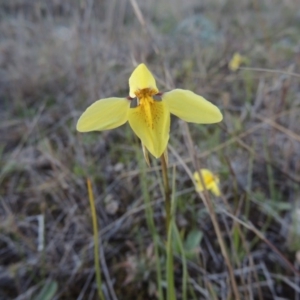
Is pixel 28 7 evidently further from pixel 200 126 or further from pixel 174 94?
pixel 174 94

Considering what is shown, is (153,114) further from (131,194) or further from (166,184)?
(131,194)

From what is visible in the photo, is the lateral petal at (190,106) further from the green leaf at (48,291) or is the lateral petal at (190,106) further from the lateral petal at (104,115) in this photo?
the green leaf at (48,291)

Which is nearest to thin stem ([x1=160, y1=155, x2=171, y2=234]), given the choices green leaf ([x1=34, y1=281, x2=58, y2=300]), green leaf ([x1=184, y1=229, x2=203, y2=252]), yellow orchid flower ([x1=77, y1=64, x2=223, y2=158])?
yellow orchid flower ([x1=77, y1=64, x2=223, y2=158])

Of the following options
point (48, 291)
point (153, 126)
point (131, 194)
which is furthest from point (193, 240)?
point (153, 126)

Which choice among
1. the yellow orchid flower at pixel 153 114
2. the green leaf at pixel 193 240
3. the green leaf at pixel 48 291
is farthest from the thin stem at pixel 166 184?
the green leaf at pixel 48 291

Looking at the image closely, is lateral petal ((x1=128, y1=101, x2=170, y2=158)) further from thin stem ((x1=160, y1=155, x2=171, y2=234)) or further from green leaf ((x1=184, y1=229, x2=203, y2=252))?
green leaf ((x1=184, y1=229, x2=203, y2=252))

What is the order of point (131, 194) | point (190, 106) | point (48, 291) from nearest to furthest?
point (190, 106), point (48, 291), point (131, 194)

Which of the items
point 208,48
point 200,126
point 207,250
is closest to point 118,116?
point 207,250
